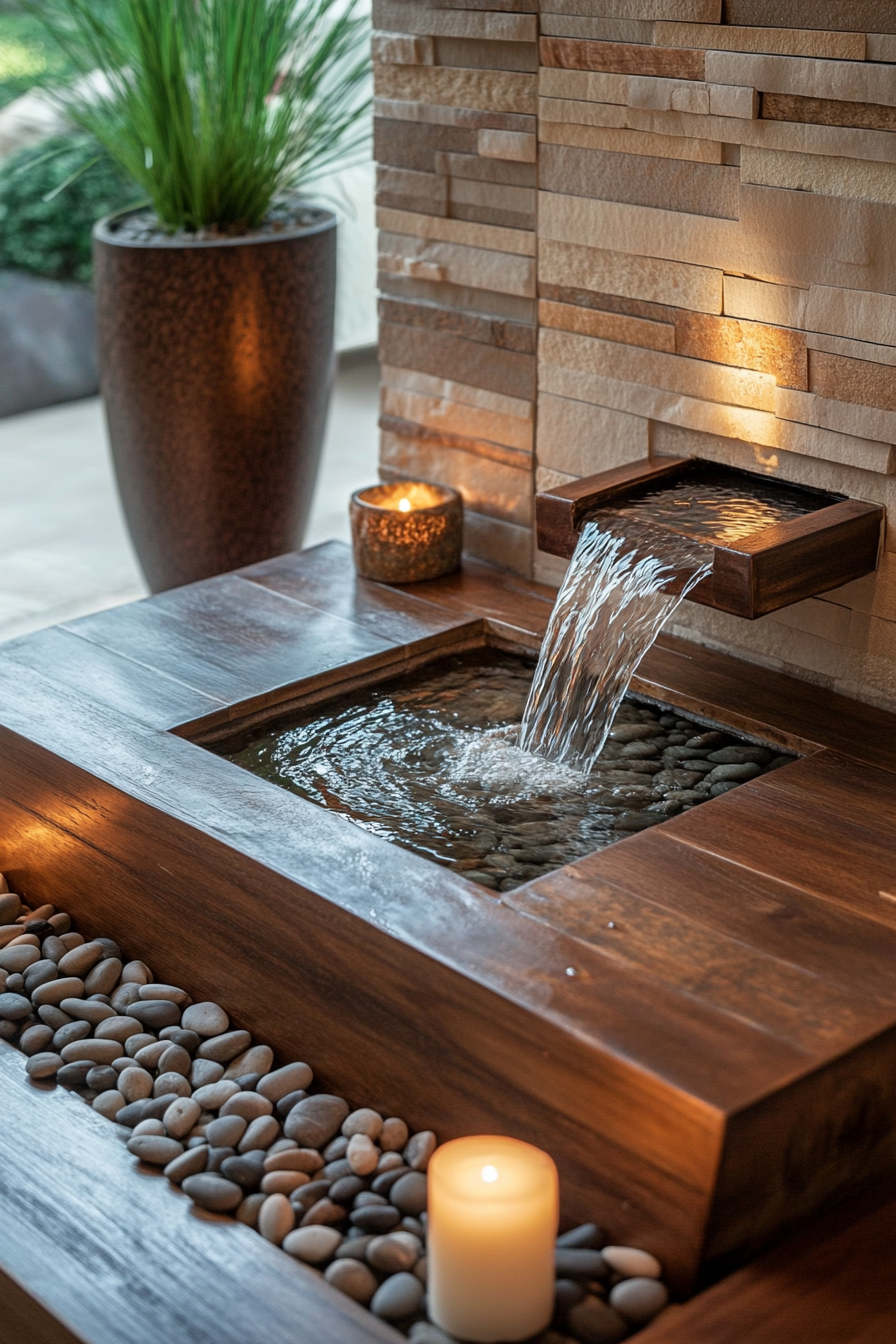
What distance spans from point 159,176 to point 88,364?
7.13ft

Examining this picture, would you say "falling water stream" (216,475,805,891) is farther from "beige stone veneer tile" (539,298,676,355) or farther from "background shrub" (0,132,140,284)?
"background shrub" (0,132,140,284)

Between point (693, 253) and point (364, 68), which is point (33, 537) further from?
point (693, 253)

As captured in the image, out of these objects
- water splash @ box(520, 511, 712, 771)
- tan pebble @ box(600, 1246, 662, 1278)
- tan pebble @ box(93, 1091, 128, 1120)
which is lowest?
tan pebble @ box(93, 1091, 128, 1120)

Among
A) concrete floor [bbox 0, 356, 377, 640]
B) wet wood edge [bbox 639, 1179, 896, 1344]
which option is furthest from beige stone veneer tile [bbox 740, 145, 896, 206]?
concrete floor [bbox 0, 356, 377, 640]

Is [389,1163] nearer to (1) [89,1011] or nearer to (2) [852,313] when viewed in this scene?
(1) [89,1011]

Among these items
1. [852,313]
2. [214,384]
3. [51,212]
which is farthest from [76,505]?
[852,313]

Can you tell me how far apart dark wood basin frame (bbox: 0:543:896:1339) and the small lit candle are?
0.13m

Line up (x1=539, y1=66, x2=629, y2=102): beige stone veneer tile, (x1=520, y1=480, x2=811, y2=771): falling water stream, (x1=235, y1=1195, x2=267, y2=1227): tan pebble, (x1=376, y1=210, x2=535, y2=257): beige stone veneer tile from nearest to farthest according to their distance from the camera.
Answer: (x1=235, y1=1195, x2=267, y2=1227): tan pebble, (x1=520, y1=480, x2=811, y2=771): falling water stream, (x1=539, y1=66, x2=629, y2=102): beige stone veneer tile, (x1=376, y1=210, x2=535, y2=257): beige stone veneer tile

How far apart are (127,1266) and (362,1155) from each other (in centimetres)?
28

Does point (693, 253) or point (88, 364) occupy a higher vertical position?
point (693, 253)

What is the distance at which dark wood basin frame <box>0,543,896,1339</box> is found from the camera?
57.4 inches

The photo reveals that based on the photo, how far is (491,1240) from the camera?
4.42ft

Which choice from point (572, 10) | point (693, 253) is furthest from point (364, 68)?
point (693, 253)

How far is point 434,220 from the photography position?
2.61 metres
